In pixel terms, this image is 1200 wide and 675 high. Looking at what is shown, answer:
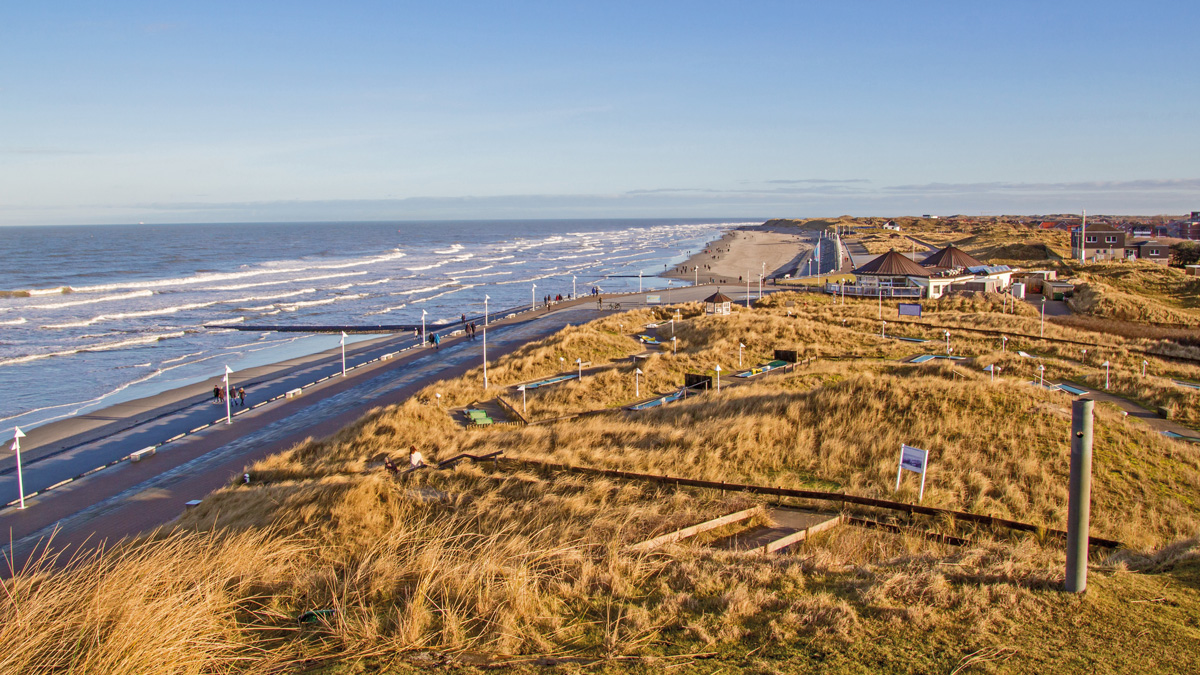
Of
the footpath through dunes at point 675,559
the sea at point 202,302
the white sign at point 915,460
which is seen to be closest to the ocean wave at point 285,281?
the sea at point 202,302

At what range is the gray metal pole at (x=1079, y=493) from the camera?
5.82 m

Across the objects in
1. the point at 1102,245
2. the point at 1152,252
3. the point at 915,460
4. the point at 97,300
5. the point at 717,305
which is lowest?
the point at 97,300

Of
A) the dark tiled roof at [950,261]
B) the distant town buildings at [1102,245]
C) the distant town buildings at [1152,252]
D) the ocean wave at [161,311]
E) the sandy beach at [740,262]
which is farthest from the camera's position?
the sandy beach at [740,262]

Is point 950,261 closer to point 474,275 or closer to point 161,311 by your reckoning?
point 474,275

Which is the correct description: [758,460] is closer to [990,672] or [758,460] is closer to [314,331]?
[990,672]

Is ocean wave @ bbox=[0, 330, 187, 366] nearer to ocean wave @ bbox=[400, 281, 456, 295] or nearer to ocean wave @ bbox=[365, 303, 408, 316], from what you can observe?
ocean wave @ bbox=[365, 303, 408, 316]

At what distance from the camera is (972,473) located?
12562 mm

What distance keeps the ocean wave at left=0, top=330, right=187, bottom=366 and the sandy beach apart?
46775mm

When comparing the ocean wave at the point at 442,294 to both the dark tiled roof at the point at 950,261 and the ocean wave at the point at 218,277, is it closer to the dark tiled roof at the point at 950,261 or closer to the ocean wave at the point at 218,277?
the ocean wave at the point at 218,277

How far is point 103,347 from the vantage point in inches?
1634

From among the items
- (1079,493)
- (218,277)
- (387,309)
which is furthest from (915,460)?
(218,277)

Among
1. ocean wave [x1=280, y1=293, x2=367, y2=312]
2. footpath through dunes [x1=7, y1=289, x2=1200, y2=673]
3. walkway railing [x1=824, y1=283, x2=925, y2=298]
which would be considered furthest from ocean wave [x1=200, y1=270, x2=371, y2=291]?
footpath through dunes [x1=7, y1=289, x2=1200, y2=673]

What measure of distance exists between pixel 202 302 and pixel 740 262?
69994 millimetres

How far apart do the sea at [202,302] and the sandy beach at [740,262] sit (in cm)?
435
